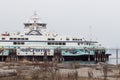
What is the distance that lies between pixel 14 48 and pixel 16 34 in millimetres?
3651

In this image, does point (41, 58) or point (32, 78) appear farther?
point (41, 58)

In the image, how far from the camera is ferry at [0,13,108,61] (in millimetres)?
74375

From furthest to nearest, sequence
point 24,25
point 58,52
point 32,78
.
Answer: point 24,25
point 58,52
point 32,78

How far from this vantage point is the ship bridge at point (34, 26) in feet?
249

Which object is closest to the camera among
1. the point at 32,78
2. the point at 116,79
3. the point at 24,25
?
the point at 32,78

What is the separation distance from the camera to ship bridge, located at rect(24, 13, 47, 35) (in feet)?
249

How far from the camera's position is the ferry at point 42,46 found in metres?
74.4

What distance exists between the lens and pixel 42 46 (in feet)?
246

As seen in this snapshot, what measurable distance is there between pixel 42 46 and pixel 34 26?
4.63m

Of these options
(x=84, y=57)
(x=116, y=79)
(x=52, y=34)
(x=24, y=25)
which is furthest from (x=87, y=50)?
(x=116, y=79)

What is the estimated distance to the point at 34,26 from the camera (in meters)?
76.6

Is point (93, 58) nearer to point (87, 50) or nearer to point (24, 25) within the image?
point (87, 50)

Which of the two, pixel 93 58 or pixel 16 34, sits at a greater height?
pixel 16 34

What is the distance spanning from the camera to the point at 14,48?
7356 centimetres
